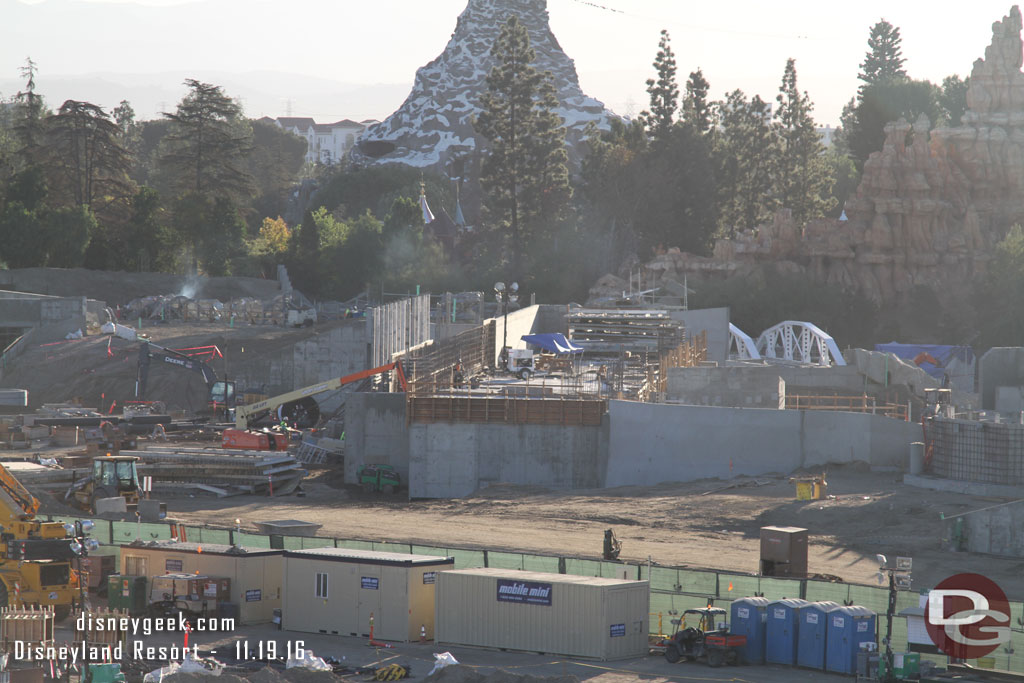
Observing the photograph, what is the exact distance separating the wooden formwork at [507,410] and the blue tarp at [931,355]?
33.2 m

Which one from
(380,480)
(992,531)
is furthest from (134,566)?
(992,531)

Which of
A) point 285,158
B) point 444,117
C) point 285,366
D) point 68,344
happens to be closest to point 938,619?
point 285,366

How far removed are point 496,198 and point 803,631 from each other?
2953 inches

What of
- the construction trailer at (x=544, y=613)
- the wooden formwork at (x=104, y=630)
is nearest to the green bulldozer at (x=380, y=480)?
the construction trailer at (x=544, y=613)

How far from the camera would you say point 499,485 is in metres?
45.5

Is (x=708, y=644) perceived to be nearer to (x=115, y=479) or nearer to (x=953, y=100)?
(x=115, y=479)

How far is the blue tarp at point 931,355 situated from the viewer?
73.4 m

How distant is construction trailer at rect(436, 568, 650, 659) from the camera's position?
24344 millimetres

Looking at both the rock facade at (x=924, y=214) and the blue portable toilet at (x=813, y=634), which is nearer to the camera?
the blue portable toilet at (x=813, y=634)

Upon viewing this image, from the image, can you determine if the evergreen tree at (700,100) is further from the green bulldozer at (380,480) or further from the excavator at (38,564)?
the excavator at (38,564)

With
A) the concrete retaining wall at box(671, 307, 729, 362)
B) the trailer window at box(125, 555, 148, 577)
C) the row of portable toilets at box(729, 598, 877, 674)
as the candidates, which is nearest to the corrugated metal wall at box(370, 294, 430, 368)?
the concrete retaining wall at box(671, 307, 729, 362)

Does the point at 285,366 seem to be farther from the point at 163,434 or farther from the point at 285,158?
the point at 285,158

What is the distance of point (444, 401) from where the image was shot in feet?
152

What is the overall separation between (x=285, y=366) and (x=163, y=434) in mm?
15319
